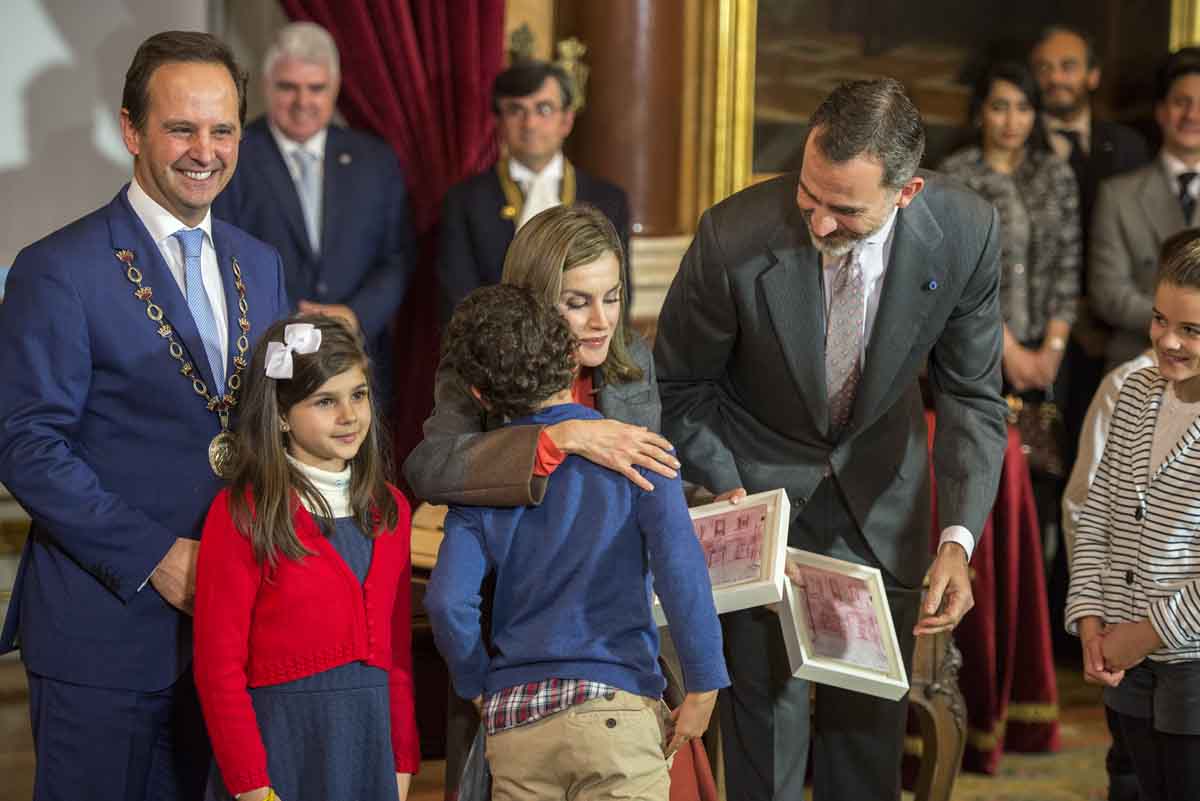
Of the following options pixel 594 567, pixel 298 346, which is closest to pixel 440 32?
pixel 298 346

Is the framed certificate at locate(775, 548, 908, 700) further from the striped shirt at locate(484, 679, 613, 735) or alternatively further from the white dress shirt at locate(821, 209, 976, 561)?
the striped shirt at locate(484, 679, 613, 735)

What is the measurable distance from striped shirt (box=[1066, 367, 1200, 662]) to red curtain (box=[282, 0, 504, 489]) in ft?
8.22

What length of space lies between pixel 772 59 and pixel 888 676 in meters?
3.06

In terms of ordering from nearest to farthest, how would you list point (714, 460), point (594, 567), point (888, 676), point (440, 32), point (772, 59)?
point (594, 567)
point (888, 676)
point (714, 460)
point (440, 32)
point (772, 59)

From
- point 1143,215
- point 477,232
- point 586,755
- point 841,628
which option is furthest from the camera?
point 1143,215

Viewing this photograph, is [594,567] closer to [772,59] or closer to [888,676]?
[888,676]

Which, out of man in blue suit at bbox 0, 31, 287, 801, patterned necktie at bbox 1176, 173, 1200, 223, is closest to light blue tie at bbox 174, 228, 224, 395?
man in blue suit at bbox 0, 31, 287, 801

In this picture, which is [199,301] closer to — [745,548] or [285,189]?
[745,548]

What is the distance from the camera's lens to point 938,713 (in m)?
4.05

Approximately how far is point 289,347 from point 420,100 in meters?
2.72

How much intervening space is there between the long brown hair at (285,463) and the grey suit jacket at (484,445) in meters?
0.09

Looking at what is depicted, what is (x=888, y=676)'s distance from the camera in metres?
3.04

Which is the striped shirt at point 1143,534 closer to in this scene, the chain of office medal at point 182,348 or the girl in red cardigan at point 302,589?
the girl in red cardigan at point 302,589


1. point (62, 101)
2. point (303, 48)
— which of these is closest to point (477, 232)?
point (303, 48)
